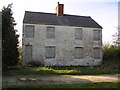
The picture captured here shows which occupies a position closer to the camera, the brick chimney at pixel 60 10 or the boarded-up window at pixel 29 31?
the boarded-up window at pixel 29 31

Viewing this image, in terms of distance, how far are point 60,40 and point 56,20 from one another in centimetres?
299

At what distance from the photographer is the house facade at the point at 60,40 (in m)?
18.5

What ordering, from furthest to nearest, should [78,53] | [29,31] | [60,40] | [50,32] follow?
[78,53], [60,40], [50,32], [29,31]

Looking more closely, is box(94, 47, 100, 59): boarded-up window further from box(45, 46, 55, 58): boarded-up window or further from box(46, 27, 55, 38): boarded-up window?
box(46, 27, 55, 38): boarded-up window

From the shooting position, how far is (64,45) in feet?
64.2

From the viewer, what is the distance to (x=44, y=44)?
1886 cm

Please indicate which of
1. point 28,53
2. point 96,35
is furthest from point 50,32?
point 96,35

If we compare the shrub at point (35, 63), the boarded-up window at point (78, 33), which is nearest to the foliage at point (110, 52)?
the boarded-up window at point (78, 33)

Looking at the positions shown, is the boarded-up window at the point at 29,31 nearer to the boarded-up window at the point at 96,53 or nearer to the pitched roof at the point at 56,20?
the pitched roof at the point at 56,20

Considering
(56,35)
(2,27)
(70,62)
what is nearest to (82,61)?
(70,62)

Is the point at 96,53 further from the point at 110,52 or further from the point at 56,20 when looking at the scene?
the point at 56,20

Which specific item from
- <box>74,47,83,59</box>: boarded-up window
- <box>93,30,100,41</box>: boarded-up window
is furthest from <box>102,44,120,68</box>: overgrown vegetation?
<box>74,47,83,59</box>: boarded-up window

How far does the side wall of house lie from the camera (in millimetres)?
18594

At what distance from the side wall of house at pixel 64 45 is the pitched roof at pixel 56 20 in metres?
0.64
